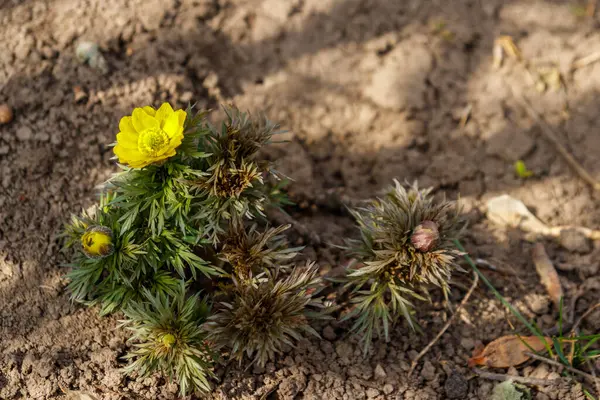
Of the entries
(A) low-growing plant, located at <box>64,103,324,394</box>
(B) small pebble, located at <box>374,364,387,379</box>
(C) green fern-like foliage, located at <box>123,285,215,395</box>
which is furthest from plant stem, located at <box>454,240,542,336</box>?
(C) green fern-like foliage, located at <box>123,285,215,395</box>

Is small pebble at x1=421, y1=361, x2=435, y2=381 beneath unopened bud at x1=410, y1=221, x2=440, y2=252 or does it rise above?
beneath

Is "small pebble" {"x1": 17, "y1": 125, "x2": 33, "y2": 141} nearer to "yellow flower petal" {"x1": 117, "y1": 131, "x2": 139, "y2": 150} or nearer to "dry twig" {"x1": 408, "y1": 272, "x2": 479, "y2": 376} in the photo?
"yellow flower petal" {"x1": 117, "y1": 131, "x2": 139, "y2": 150}

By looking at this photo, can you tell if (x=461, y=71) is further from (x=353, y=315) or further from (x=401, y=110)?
(x=353, y=315)

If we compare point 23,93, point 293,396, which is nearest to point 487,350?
point 293,396

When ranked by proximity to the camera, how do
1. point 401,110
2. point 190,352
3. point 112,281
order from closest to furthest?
point 190,352 < point 112,281 < point 401,110

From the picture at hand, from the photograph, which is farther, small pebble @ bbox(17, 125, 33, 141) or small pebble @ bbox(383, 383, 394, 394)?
small pebble @ bbox(17, 125, 33, 141)

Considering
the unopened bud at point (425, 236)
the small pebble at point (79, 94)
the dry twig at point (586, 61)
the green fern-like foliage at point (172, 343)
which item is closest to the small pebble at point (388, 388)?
the unopened bud at point (425, 236)

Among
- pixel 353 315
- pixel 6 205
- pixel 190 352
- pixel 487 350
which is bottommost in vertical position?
pixel 487 350
